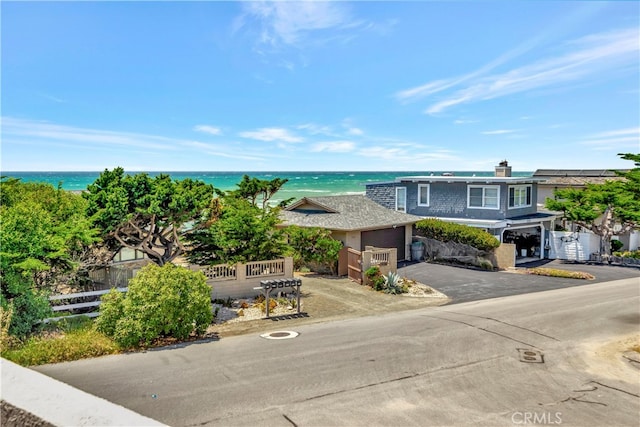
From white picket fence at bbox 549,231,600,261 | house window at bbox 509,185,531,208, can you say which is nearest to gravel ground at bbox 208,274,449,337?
house window at bbox 509,185,531,208

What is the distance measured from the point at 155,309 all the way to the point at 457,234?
2041 cm

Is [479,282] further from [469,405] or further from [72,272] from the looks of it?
[72,272]

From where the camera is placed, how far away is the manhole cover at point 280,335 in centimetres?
1488

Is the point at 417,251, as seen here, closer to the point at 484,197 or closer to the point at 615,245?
the point at 484,197

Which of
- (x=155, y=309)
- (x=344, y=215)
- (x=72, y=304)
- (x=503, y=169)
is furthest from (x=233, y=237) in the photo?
(x=503, y=169)

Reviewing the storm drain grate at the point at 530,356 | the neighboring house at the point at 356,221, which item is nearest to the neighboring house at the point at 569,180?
the neighboring house at the point at 356,221

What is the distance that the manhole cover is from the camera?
14.9m

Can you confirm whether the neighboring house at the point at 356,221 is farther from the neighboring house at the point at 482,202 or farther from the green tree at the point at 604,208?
the green tree at the point at 604,208

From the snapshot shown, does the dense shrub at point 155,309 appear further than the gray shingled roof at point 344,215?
No

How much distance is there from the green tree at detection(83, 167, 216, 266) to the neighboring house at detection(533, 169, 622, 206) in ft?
101

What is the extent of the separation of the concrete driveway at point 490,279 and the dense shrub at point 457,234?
1682 mm

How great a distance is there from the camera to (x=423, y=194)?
115ft

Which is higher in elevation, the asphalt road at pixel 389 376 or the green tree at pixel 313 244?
the green tree at pixel 313 244

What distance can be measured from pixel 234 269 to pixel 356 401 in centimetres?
1120
